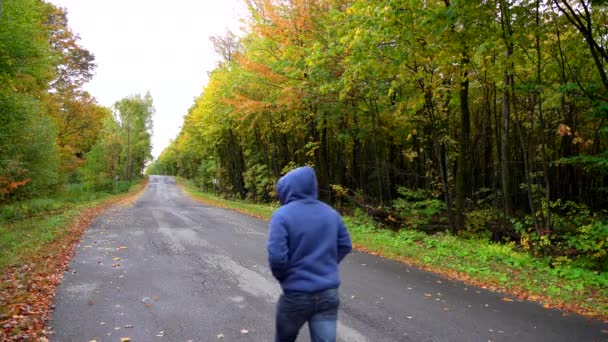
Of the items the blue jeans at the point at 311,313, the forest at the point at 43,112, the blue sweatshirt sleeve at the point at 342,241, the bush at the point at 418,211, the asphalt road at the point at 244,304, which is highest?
the forest at the point at 43,112

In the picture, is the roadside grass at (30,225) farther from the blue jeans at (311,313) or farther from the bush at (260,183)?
the bush at (260,183)

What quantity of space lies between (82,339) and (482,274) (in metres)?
6.91

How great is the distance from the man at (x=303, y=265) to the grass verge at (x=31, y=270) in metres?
3.47

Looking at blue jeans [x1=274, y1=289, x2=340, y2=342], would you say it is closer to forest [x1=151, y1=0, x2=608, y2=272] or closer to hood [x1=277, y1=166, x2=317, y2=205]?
hood [x1=277, y1=166, x2=317, y2=205]

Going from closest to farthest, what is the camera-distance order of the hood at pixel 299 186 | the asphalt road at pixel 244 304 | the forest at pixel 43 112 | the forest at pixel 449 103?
1. the hood at pixel 299 186
2. the asphalt road at pixel 244 304
3. the forest at pixel 449 103
4. the forest at pixel 43 112

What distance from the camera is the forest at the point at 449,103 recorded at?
371 inches

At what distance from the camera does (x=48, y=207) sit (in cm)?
2202

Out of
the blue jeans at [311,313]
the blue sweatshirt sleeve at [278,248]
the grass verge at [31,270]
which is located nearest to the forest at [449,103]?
the blue sweatshirt sleeve at [278,248]

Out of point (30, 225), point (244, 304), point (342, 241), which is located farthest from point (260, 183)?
point (342, 241)

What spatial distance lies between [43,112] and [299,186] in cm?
2156

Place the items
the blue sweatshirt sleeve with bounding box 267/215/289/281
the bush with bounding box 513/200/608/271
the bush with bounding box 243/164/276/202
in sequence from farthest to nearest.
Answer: the bush with bounding box 243/164/276/202, the bush with bounding box 513/200/608/271, the blue sweatshirt sleeve with bounding box 267/215/289/281

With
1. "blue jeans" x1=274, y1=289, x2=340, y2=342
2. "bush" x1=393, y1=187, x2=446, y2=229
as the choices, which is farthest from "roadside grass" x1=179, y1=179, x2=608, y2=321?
"blue jeans" x1=274, y1=289, x2=340, y2=342

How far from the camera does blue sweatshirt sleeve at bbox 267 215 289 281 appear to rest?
287cm

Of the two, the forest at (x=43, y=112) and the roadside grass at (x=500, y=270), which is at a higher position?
the forest at (x=43, y=112)
